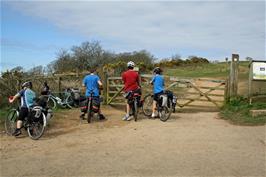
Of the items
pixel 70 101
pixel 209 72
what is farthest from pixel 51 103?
pixel 209 72

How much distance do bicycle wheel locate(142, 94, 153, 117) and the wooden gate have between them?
224 cm

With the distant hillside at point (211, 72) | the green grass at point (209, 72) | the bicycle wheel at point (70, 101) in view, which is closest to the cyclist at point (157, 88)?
the bicycle wheel at point (70, 101)

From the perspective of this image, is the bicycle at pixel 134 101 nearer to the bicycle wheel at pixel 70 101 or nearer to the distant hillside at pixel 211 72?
the bicycle wheel at pixel 70 101

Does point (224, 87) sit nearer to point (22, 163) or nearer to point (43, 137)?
point (43, 137)

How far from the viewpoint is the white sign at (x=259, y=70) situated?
15.2m

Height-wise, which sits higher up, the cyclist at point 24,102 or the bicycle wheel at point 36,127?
the cyclist at point 24,102

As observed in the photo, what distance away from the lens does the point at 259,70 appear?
15.2 metres

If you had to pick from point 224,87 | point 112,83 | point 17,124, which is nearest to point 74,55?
point 112,83

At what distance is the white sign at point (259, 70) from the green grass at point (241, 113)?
1.02m

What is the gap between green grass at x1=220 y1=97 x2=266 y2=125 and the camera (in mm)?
12016

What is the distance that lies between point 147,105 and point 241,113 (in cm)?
321

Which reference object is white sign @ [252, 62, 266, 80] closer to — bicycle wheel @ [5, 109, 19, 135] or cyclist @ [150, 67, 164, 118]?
cyclist @ [150, 67, 164, 118]

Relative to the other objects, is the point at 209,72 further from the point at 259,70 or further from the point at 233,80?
the point at 259,70

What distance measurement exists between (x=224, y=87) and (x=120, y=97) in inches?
177
